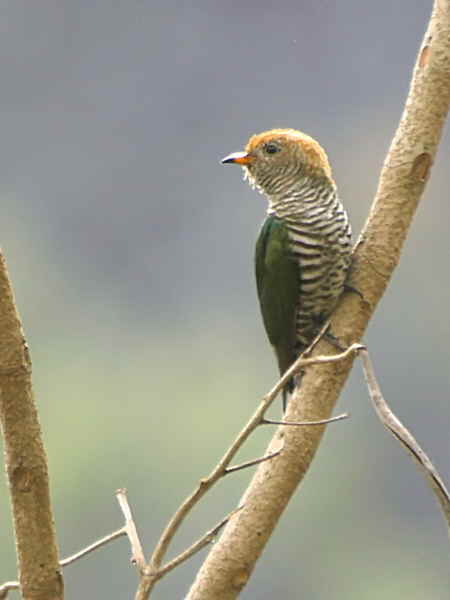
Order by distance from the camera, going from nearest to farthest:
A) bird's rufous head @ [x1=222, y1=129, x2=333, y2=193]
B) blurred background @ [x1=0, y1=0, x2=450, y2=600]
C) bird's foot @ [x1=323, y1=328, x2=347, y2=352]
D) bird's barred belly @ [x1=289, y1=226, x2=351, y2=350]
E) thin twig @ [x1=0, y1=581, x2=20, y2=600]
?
thin twig @ [x1=0, y1=581, x2=20, y2=600], bird's foot @ [x1=323, y1=328, x2=347, y2=352], bird's barred belly @ [x1=289, y1=226, x2=351, y2=350], bird's rufous head @ [x1=222, y1=129, x2=333, y2=193], blurred background @ [x1=0, y1=0, x2=450, y2=600]

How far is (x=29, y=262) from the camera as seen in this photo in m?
17.8

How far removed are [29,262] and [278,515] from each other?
15.6 meters

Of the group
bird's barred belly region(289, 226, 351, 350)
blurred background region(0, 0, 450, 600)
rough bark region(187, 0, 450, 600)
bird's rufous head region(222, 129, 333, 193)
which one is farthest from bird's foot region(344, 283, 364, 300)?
blurred background region(0, 0, 450, 600)

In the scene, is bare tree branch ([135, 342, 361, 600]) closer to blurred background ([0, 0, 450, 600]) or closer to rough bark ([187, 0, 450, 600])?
rough bark ([187, 0, 450, 600])

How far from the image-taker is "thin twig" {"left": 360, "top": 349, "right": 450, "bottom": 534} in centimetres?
194

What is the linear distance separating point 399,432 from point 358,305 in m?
0.71

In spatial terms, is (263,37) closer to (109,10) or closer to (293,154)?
(109,10)

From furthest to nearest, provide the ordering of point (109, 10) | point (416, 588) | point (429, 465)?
point (109, 10), point (416, 588), point (429, 465)

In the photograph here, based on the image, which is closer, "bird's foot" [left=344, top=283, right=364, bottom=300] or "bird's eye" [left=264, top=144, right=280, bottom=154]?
"bird's foot" [left=344, top=283, right=364, bottom=300]

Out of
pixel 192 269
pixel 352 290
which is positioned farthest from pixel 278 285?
pixel 192 269

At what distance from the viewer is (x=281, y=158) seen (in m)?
3.27

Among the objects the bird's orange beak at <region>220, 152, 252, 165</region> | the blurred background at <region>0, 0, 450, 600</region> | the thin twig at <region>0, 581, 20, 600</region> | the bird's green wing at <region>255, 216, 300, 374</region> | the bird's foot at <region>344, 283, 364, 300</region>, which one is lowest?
Result: the blurred background at <region>0, 0, 450, 600</region>

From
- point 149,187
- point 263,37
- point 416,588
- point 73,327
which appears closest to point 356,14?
point 263,37

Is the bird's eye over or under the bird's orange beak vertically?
over
